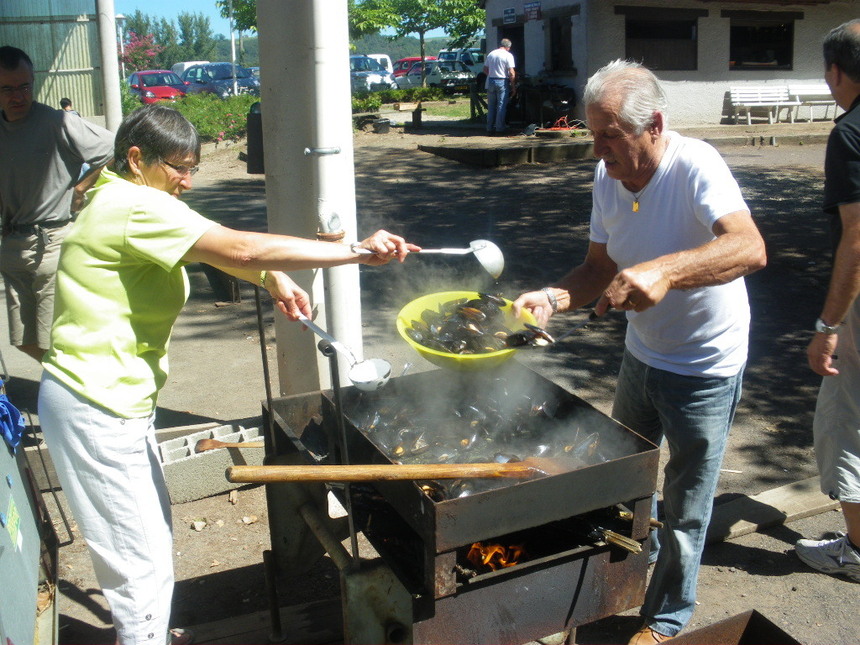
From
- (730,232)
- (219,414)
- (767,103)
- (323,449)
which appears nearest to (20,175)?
(219,414)

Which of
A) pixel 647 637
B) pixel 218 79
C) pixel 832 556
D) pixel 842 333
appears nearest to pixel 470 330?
pixel 647 637

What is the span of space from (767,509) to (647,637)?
4.77 ft

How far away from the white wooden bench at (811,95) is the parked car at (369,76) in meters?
20.5

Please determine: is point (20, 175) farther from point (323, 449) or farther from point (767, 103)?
point (767, 103)

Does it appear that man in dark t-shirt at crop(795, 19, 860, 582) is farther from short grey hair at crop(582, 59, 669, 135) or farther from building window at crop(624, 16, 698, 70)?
building window at crop(624, 16, 698, 70)

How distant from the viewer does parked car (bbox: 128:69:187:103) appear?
28.6m

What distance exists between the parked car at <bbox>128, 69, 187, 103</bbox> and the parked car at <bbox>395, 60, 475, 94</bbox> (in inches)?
417

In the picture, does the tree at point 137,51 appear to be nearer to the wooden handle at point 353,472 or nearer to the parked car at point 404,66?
the parked car at point 404,66

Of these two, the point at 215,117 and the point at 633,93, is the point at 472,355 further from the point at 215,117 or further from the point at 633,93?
the point at 215,117

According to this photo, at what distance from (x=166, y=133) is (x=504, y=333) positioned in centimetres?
155

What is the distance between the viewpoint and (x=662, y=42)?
19.6m

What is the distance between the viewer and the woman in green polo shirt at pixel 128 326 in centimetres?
247

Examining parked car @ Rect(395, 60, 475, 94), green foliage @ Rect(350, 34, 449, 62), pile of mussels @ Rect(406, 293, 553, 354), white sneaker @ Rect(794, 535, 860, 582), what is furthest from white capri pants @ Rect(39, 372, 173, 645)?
green foliage @ Rect(350, 34, 449, 62)

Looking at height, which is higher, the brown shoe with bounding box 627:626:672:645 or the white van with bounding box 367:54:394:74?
the white van with bounding box 367:54:394:74
